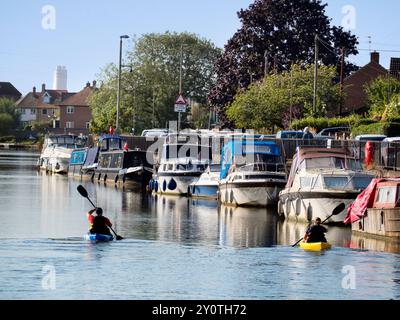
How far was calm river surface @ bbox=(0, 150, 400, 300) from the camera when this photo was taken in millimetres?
30859

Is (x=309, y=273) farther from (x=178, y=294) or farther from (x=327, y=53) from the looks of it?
(x=327, y=53)

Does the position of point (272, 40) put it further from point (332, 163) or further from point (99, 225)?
point (99, 225)

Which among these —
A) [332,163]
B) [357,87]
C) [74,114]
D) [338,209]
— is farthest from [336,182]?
[74,114]

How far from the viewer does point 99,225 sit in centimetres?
4009

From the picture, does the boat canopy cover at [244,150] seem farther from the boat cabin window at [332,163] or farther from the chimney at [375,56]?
the chimney at [375,56]

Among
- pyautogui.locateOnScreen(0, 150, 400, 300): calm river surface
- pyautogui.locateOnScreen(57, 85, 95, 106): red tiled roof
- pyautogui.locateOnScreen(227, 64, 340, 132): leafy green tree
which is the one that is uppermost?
pyautogui.locateOnScreen(57, 85, 95, 106): red tiled roof

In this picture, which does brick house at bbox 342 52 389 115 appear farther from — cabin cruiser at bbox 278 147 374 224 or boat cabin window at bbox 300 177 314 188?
boat cabin window at bbox 300 177 314 188

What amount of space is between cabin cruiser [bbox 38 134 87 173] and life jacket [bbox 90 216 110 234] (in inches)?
2307

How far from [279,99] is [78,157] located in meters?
17.9

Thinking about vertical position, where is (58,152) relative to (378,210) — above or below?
above

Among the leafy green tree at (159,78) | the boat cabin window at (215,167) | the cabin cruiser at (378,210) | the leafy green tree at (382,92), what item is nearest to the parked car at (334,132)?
the leafy green tree at (382,92)

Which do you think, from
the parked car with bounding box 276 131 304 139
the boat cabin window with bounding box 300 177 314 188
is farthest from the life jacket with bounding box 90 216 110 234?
the parked car with bounding box 276 131 304 139

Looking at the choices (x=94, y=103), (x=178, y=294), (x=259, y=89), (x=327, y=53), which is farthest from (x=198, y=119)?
(x=178, y=294)

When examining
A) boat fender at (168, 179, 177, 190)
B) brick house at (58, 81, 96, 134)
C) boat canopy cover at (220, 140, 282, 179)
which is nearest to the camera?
boat canopy cover at (220, 140, 282, 179)
